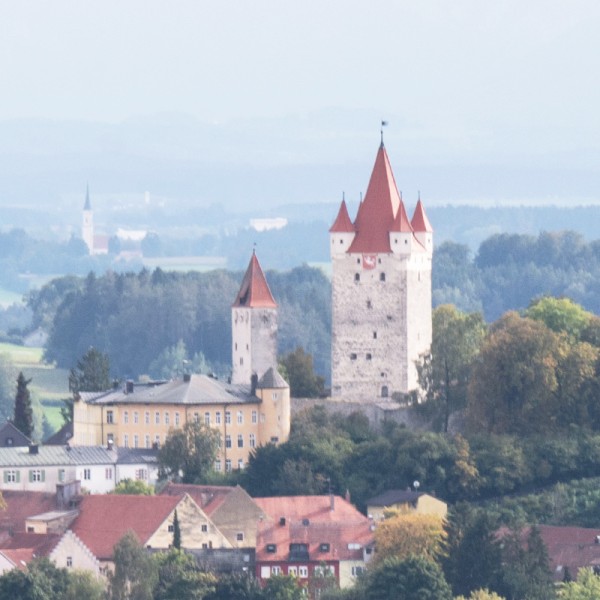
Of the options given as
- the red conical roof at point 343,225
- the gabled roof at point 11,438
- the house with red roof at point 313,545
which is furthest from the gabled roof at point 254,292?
the house with red roof at point 313,545

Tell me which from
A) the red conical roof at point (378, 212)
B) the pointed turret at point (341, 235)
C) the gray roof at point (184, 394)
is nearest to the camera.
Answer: the gray roof at point (184, 394)

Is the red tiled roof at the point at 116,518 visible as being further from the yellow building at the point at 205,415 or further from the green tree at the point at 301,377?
the green tree at the point at 301,377

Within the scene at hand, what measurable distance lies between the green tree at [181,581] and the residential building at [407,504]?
6.87 metres

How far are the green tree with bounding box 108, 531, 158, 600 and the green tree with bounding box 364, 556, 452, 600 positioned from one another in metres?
4.57

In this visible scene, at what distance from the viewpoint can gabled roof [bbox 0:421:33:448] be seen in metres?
85.1

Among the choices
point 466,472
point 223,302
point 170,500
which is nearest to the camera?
point 170,500

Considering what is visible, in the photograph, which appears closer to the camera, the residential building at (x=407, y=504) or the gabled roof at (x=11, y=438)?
the residential building at (x=407, y=504)

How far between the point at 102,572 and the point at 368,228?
58.0ft

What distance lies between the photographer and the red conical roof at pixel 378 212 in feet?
285

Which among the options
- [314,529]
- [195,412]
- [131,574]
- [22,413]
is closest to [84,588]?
[131,574]

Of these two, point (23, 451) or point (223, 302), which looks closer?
point (23, 451)

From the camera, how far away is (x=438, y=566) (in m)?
71.1

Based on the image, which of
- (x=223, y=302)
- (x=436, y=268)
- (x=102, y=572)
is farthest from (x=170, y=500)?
(x=436, y=268)

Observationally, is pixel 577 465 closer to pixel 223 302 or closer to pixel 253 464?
pixel 253 464
